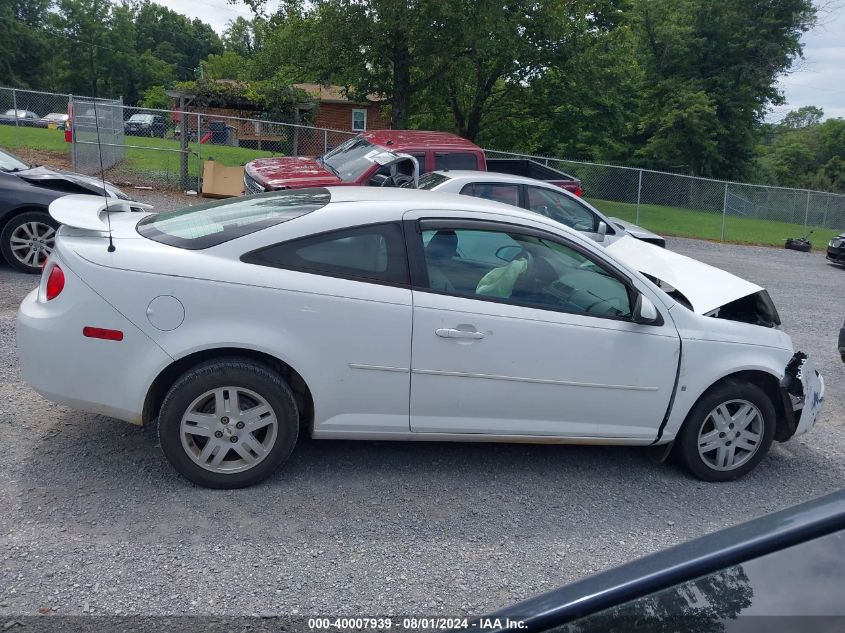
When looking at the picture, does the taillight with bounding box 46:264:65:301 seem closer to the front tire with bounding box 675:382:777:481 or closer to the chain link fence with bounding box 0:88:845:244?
the front tire with bounding box 675:382:777:481

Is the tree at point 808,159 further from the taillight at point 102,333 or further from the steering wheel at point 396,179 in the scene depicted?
the taillight at point 102,333

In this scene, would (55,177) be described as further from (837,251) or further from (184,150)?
(837,251)

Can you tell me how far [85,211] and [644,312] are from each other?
3395 millimetres

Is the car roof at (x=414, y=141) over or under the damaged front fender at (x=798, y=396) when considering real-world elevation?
over

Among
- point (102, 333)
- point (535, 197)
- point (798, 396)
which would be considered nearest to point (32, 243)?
point (102, 333)

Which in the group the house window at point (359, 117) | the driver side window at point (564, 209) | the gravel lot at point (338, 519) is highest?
the house window at point (359, 117)

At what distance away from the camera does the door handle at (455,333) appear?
165 inches

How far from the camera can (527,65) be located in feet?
77.4

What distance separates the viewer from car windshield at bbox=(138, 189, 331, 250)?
4246 millimetres

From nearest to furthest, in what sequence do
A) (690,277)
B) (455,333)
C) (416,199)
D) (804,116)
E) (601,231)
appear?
(455,333) < (416,199) < (690,277) < (601,231) < (804,116)

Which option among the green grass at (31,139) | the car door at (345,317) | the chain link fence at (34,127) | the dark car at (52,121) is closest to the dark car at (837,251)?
the car door at (345,317)

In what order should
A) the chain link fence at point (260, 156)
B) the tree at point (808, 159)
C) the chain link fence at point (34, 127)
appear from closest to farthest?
the chain link fence at point (260, 156) → the chain link fence at point (34, 127) → the tree at point (808, 159)

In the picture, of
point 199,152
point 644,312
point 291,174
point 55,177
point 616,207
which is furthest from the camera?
point 616,207

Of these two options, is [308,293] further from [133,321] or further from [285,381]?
[133,321]
